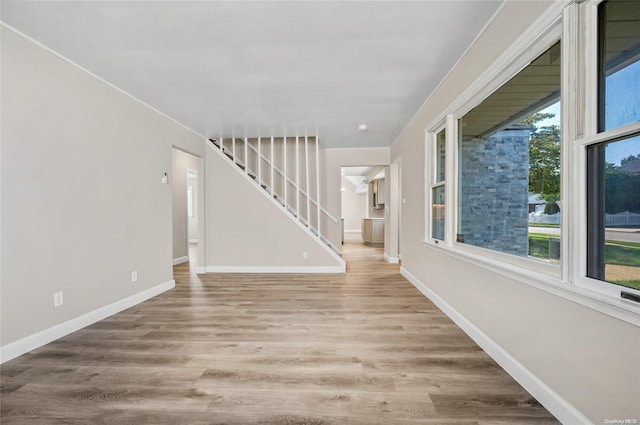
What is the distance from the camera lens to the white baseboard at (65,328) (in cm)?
201

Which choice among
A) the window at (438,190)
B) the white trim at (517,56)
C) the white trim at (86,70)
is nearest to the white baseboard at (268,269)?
the window at (438,190)

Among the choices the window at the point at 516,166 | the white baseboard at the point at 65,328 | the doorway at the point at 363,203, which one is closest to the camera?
the window at the point at 516,166

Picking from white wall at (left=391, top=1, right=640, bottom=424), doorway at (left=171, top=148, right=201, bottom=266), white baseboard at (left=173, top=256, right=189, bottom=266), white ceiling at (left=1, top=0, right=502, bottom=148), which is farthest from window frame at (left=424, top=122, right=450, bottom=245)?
white baseboard at (left=173, top=256, right=189, bottom=266)


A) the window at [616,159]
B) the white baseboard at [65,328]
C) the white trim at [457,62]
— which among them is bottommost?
the white baseboard at [65,328]

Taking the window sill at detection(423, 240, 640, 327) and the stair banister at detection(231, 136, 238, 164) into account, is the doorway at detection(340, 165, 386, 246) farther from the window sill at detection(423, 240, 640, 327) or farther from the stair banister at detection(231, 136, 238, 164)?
the window sill at detection(423, 240, 640, 327)

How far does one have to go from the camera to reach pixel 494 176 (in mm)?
2264

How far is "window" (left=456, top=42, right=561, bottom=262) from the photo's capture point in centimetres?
158

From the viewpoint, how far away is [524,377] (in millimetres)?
1663

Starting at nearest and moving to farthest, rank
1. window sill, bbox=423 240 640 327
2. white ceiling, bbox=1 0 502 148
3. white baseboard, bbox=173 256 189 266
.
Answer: window sill, bbox=423 240 640 327 → white ceiling, bbox=1 0 502 148 → white baseboard, bbox=173 256 189 266

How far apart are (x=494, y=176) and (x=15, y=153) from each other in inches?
147

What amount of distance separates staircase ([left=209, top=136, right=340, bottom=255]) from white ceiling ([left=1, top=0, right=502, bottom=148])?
182 cm

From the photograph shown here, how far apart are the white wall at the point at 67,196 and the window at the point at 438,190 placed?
11.8 feet

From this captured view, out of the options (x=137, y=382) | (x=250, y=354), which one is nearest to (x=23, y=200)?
(x=137, y=382)

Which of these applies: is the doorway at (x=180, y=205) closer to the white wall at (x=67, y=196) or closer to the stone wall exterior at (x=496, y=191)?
the white wall at (x=67, y=196)
